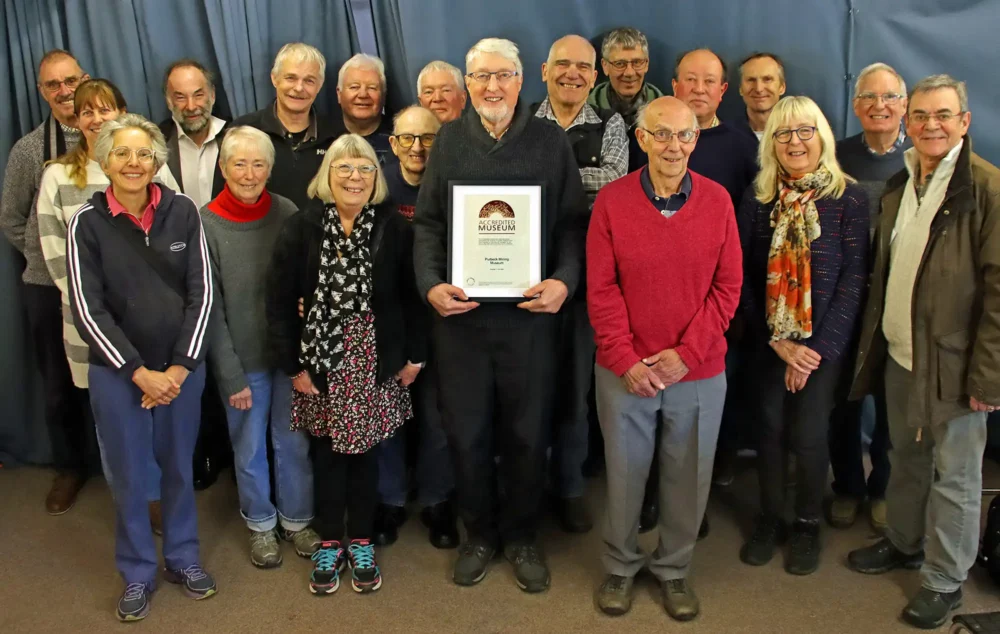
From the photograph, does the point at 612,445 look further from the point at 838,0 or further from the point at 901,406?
the point at 838,0

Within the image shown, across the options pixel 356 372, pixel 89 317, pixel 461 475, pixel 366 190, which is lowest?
pixel 461 475

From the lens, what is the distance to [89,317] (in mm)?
2348

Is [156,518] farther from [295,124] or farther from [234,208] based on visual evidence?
[295,124]

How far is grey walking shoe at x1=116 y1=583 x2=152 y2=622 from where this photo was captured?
2547 millimetres

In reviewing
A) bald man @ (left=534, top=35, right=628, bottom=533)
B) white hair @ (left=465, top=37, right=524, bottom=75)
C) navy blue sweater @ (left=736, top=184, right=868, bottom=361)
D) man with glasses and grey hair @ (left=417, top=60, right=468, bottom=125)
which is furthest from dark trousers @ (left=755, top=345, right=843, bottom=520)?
man with glasses and grey hair @ (left=417, top=60, right=468, bottom=125)

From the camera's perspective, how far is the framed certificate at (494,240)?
8.11 feet

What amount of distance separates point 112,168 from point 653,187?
63.8 inches

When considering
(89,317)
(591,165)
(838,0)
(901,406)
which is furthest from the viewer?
(838,0)

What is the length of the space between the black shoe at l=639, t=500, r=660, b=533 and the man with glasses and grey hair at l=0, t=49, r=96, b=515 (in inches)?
93.8

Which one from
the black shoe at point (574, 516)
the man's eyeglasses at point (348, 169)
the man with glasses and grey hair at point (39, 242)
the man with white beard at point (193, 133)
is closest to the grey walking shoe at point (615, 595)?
the black shoe at point (574, 516)

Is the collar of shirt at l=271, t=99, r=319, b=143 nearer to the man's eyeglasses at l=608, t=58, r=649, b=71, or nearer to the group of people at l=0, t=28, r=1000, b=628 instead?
the group of people at l=0, t=28, r=1000, b=628

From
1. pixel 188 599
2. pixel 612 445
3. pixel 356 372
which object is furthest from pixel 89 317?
pixel 612 445

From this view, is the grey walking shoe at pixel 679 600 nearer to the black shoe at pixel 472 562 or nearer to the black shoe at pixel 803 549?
the black shoe at pixel 803 549

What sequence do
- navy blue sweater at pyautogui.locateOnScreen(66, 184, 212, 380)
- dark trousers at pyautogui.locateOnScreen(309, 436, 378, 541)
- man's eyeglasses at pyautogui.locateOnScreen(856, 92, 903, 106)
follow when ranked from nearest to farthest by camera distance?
navy blue sweater at pyautogui.locateOnScreen(66, 184, 212, 380) → dark trousers at pyautogui.locateOnScreen(309, 436, 378, 541) → man's eyeglasses at pyautogui.locateOnScreen(856, 92, 903, 106)
